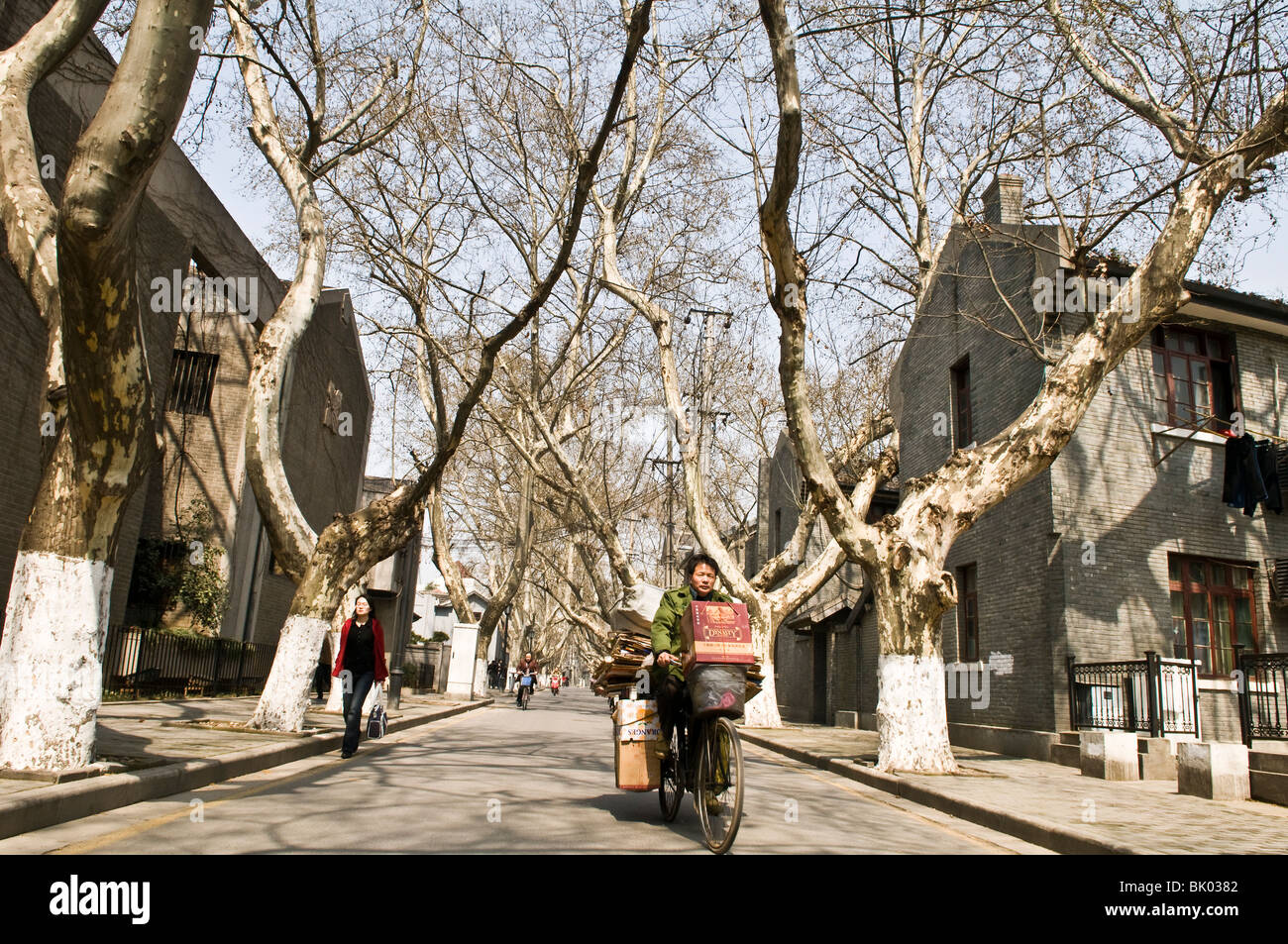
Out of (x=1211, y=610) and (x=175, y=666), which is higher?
(x=1211, y=610)

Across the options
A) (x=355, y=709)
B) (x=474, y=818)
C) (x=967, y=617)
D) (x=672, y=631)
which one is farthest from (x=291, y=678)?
(x=967, y=617)

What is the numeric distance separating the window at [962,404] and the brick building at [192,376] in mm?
14195

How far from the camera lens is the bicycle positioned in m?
5.20

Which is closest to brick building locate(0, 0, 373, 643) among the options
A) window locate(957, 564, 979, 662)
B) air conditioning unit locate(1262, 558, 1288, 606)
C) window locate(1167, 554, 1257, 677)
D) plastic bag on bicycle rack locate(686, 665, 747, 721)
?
plastic bag on bicycle rack locate(686, 665, 747, 721)

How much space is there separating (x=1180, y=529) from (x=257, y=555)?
19.8 meters

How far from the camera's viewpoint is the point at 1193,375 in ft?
52.2

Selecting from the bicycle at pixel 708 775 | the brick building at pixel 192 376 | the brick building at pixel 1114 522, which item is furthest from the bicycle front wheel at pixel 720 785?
the brick building at pixel 192 376

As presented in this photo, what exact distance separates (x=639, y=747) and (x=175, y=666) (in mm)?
13389

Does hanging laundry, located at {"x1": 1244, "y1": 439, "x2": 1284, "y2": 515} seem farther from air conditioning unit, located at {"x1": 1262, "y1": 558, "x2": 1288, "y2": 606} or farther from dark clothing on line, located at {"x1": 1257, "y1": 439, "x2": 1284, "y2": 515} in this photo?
air conditioning unit, located at {"x1": 1262, "y1": 558, "x2": 1288, "y2": 606}

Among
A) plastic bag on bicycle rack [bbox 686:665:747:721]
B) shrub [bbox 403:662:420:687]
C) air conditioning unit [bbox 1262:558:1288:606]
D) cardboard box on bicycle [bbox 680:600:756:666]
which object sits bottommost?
shrub [bbox 403:662:420:687]

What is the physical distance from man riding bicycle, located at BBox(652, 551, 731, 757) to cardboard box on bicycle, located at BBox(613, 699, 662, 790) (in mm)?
78

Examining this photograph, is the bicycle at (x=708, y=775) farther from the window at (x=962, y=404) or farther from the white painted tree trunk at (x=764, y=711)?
the window at (x=962, y=404)

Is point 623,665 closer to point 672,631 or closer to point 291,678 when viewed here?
point 672,631

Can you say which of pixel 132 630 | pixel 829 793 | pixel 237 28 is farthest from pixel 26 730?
pixel 132 630
